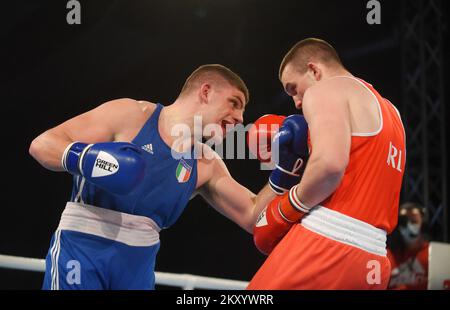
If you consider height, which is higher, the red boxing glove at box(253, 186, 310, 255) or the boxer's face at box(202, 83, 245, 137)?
the boxer's face at box(202, 83, 245, 137)

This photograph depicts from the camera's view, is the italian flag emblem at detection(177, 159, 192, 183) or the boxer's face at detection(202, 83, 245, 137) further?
the boxer's face at detection(202, 83, 245, 137)

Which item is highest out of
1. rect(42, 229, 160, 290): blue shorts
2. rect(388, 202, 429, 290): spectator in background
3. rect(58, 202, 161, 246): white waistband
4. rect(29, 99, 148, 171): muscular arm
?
rect(29, 99, 148, 171): muscular arm

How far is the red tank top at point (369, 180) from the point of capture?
6.10ft

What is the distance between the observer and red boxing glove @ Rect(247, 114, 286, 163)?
2473 millimetres

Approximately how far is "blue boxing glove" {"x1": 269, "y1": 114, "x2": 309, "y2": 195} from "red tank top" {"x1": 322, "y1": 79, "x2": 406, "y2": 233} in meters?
0.35

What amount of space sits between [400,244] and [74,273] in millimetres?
3620

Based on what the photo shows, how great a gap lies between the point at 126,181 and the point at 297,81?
80cm

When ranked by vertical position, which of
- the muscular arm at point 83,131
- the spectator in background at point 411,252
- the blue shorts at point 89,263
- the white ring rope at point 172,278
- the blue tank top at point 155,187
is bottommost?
the spectator in background at point 411,252

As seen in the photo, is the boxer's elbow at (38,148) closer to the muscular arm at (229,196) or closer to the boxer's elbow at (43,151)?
the boxer's elbow at (43,151)

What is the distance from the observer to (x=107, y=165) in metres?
2.00

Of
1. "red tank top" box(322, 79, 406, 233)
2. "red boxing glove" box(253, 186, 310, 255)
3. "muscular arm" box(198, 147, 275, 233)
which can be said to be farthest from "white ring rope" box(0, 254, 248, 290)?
"red tank top" box(322, 79, 406, 233)

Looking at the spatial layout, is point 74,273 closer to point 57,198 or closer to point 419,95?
point 57,198

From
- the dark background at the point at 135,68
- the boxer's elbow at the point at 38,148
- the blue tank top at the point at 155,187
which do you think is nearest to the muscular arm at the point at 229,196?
the blue tank top at the point at 155,187

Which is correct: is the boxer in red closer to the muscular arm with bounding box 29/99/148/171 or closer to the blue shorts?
the blue shorts
